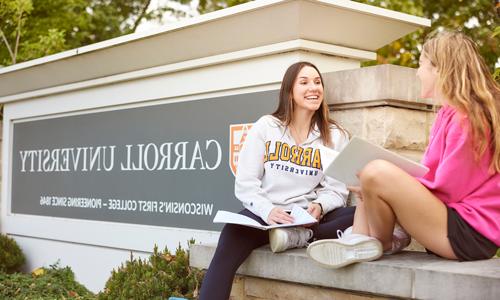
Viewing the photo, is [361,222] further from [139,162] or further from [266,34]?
[139,162]

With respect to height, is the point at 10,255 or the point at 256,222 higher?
the point at 256,222

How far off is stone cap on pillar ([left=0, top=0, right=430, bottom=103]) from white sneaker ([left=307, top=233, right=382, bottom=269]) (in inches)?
71.2

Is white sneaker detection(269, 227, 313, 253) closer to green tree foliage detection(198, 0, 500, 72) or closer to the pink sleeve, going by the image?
the pink sleeve

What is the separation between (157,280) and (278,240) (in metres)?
1.18

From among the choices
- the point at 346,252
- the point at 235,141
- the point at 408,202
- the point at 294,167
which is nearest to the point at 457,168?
the point at 408,202

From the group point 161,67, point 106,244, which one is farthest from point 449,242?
point 106,244

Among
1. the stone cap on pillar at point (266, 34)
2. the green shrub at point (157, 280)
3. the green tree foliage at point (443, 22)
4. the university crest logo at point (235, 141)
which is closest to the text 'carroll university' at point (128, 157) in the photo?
the university crest logo at point (235, 141)

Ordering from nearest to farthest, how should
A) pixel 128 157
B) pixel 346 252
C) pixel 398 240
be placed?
pixel 346 252, pixel 398 240, pixel 128 157

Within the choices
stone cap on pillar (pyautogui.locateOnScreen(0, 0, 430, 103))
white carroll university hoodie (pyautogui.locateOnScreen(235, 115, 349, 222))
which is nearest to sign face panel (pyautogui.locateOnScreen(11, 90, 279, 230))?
stone cap on pillar (pyautogui.locateOnScreen(0, 0, 430, 103))

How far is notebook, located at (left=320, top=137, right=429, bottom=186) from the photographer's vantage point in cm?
329

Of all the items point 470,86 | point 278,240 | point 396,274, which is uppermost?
point 470,86

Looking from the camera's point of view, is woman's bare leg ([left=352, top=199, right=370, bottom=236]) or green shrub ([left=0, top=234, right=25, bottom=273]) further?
green shrub ([left=0, top=234, right=25, bottom=273])

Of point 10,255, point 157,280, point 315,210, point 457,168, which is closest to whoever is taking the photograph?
point 457,168

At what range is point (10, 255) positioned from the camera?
25.6ft
